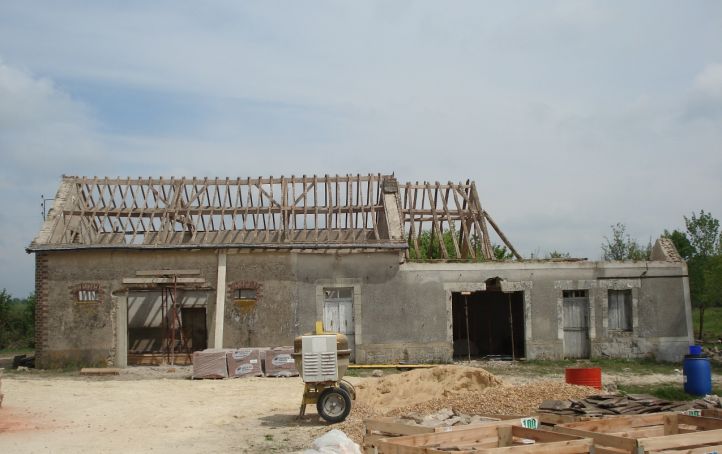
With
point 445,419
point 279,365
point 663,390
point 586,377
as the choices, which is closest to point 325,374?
point 445,419

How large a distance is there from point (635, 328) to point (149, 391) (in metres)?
14.1

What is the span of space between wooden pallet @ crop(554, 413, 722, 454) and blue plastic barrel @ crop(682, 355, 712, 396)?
842cm

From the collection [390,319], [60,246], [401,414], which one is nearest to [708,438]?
[401,414]

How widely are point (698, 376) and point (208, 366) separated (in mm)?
11384

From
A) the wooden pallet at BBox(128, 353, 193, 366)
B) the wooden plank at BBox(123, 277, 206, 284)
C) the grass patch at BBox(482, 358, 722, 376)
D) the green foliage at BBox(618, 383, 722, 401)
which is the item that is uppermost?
the wooden plank at BBox(123, 277, 206, 284)

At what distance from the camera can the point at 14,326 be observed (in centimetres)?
3425

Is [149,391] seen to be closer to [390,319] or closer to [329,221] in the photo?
[390,319]

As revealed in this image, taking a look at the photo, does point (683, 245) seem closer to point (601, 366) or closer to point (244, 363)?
point (601, 366)

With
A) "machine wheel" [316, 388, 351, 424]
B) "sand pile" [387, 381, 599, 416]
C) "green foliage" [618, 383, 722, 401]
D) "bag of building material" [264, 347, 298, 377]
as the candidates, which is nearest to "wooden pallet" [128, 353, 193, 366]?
"bag of building material" [264, 347, 298, 377]

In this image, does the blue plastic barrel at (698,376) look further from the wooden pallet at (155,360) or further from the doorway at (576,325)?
the wooden pallet at (155,360)

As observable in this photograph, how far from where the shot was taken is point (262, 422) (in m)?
13.7

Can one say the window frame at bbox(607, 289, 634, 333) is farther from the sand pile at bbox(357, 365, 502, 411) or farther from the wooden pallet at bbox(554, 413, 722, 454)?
the wooden pallet at bbox(554, 413, 722, 454)

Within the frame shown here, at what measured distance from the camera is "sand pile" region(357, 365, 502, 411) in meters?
14.6

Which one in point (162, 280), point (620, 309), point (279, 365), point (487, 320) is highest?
point (162, 280)
